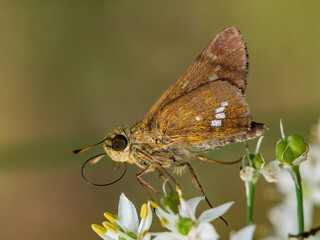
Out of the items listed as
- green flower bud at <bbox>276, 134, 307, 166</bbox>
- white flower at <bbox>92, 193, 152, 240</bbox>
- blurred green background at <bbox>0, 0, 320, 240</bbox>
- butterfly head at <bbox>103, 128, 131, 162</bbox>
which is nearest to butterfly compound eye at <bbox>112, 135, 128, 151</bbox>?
butterfly head at <bbox>103, 128, 131, 162</bbox>

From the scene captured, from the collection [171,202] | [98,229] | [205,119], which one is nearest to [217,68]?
[205,119]

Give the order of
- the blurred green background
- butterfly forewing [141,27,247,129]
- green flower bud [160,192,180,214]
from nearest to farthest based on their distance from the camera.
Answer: green flower bud [160,192,180,214], butterfly forewing [141,27,247,129], the blurred green background

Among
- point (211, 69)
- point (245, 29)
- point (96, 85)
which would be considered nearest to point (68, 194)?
point (96, 85)

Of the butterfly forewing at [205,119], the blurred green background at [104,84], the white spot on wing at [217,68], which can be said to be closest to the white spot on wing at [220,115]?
the butterfly forewing at [205,119]

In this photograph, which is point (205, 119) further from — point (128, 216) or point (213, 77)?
point (128, 216)

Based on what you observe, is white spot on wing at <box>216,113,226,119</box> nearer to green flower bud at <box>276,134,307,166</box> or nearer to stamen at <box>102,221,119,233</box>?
green flower bud at <box>276,134,307,166</box>

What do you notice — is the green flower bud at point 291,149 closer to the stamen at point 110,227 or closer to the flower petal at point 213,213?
the flower petal at point 213,213
